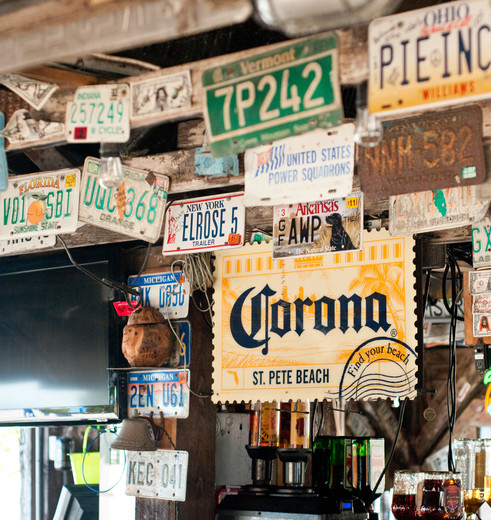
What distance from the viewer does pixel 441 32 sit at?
297cm

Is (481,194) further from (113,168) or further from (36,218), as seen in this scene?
(36,218)

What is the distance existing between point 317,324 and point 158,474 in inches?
53.1

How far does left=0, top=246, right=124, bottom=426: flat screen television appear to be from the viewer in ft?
17.7

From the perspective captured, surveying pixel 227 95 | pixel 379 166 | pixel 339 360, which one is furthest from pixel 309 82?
pixel 339 360

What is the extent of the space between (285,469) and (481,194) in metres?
2.22

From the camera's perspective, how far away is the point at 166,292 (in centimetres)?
540

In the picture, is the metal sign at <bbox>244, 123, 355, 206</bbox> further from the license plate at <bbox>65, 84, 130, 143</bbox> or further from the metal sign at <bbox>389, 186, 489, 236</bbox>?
the license plate at <bbox>65, 84, 130, 143</bbox>

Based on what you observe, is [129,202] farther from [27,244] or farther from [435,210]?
[435,210]

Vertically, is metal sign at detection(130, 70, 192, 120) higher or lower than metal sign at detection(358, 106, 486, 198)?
higher

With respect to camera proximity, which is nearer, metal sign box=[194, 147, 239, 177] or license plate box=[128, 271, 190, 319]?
metal sign box=[194, 147, 239, 177]

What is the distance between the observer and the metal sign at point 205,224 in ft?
15.2

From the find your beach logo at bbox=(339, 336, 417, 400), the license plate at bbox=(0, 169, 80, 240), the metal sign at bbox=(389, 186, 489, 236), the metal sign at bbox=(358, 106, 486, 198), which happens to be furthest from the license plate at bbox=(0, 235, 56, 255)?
the metal sign at bbox=(358, 106, 486, 198)

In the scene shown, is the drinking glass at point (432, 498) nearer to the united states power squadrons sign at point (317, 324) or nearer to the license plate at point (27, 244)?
the united states power squadrons sign at point (317, 324)

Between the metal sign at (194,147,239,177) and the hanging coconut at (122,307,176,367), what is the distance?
1202 millimetres
